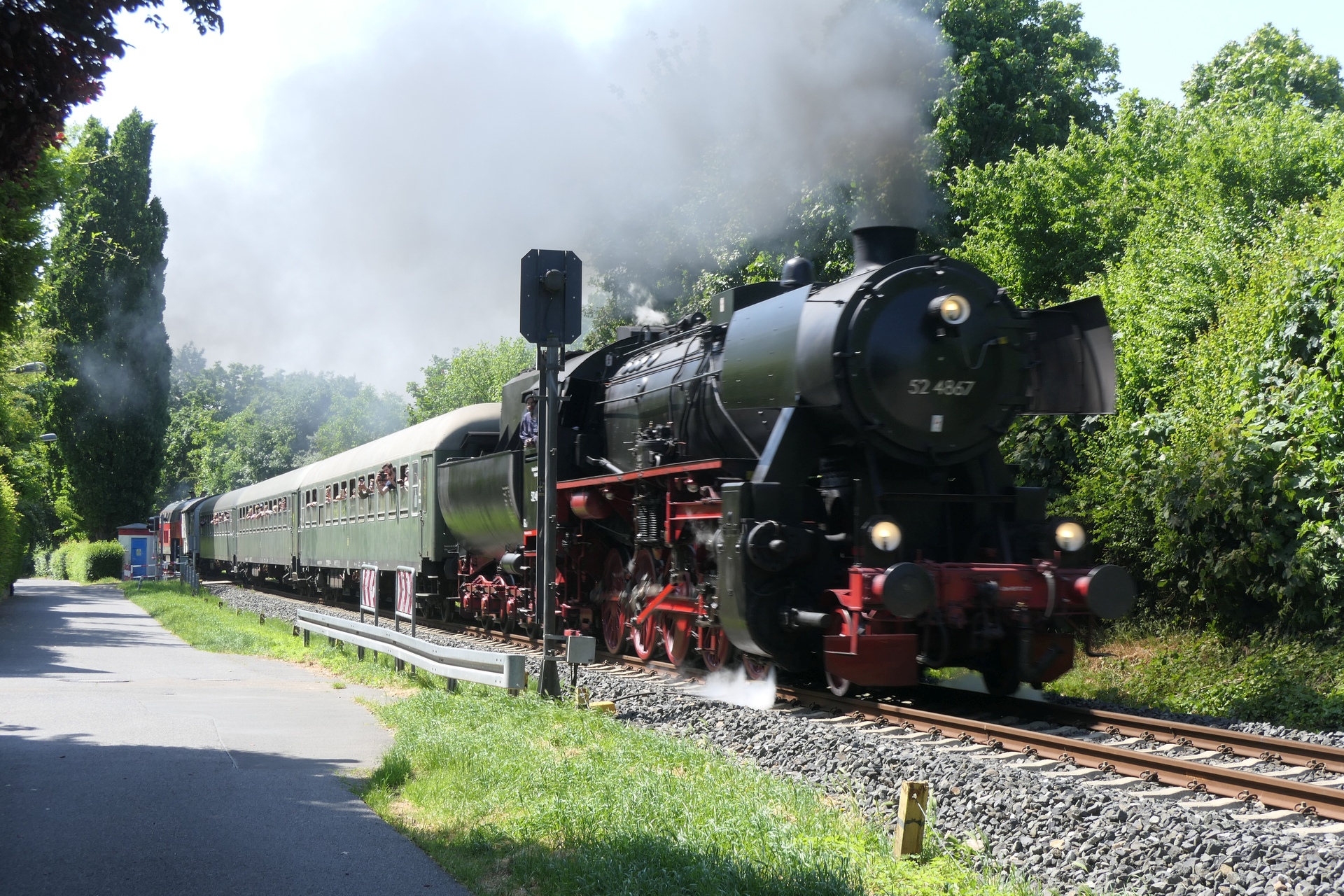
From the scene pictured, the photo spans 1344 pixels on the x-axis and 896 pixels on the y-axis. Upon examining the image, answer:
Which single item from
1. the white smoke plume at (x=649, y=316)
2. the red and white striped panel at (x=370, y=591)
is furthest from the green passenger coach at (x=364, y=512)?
the white smoke plume at (x=649, y=316)

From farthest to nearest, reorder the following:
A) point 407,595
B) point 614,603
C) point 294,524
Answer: point 294,524
point 407,595
point 614,603

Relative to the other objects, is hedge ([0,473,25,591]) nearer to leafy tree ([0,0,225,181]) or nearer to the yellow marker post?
leafy tree ([0,0,225,181])

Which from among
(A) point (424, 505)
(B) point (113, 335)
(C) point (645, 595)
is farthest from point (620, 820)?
(B) point (113, 335)

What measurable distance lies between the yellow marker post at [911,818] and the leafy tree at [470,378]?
57641 millimetres

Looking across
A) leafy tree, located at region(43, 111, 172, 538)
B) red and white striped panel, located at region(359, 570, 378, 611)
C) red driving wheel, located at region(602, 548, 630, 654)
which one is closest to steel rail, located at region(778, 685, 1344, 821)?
red driving wheel, located at region(602, 548, 630, 654)

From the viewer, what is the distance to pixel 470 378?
65000 mm

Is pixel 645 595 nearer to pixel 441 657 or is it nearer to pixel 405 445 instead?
pixel 441 657

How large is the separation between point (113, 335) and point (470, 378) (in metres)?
24.9

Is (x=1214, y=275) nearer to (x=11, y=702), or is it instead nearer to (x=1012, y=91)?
(x=1012, y=91)

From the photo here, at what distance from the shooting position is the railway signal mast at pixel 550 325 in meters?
9.62

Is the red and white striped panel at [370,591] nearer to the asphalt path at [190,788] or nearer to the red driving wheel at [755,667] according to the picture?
the asphalt path at [190,788]

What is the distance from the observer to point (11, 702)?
31.9 ft

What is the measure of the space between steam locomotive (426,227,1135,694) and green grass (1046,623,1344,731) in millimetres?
1785

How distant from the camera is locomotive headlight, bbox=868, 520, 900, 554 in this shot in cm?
824
